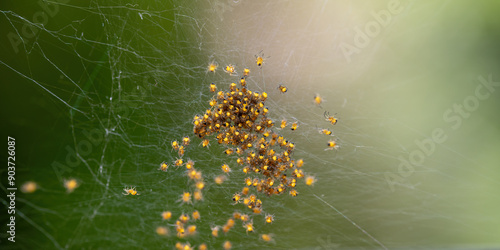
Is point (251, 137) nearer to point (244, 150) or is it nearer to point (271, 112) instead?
point (244, 150)

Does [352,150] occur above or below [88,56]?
below

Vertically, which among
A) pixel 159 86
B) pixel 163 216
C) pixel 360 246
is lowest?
pixel 360 246

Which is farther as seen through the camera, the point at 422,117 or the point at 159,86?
the point at 422,117

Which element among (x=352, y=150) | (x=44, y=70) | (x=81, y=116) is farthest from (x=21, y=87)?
(x=352, y=150)

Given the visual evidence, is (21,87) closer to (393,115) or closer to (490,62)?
(393,115)

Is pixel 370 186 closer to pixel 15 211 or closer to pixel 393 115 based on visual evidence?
pixel 393 115

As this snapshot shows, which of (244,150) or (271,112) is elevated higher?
(271,112)

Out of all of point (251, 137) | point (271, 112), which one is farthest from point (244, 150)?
point (271, 112)
